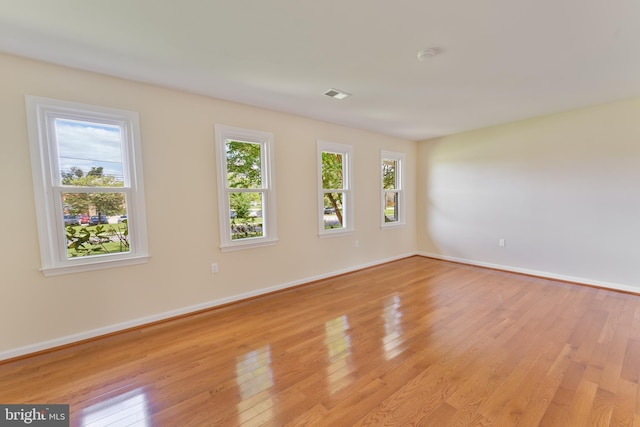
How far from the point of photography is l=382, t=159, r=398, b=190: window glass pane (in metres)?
5.27

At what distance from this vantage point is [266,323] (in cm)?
279

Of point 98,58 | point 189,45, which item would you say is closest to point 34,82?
point 98,58

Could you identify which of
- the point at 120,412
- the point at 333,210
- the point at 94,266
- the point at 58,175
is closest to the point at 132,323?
the point at 94,266

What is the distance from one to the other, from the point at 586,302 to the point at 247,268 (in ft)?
13.6

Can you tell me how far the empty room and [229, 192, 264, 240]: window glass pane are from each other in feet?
0.09

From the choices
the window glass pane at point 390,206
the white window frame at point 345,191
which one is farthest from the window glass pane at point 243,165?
the window glass pane at point 390,206

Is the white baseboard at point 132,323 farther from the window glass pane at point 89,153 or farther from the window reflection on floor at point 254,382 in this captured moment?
the window glass pane at point 89,153

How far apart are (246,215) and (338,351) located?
6.71 feet

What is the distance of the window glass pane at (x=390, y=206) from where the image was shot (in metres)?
5.32

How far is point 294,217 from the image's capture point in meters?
3.88

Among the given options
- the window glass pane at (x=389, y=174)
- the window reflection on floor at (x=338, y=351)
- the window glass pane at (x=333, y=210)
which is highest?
the window glass pane at (x=389, y=174)

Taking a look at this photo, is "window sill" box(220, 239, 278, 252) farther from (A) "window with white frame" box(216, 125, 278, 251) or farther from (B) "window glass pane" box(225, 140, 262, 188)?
(B) "window glass pane" box(225, 140, 262, 188)

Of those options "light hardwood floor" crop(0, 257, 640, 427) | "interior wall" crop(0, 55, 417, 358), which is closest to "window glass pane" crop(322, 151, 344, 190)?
"interior wall" crop(0, 55, 417, 358)

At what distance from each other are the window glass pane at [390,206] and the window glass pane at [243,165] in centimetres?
276
